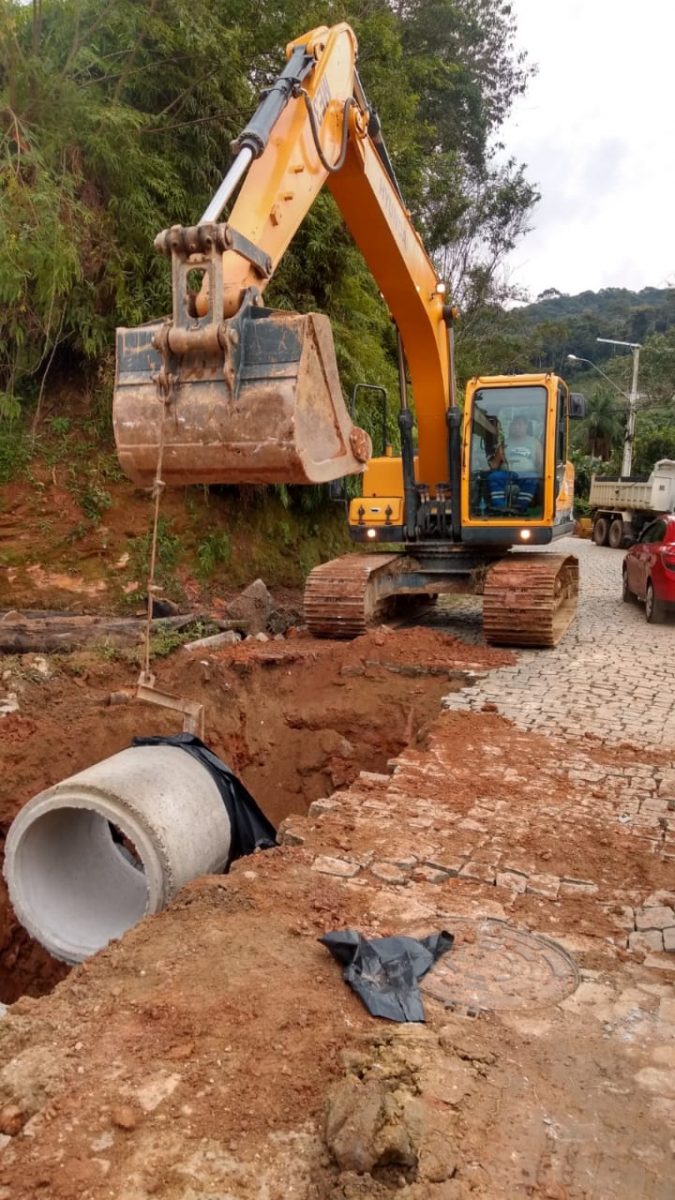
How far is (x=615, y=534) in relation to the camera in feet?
79.3

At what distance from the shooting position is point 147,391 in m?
4.26

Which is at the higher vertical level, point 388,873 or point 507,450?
point 507,450

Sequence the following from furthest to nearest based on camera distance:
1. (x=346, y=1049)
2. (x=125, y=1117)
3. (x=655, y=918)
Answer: (x=655, y=918)
(x=346, y=1049)
(x=125, y=1117)

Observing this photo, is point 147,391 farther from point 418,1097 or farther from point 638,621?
point 638,621

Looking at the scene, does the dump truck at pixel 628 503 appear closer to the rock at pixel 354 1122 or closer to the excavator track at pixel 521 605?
the excavator track at pixel 521 605

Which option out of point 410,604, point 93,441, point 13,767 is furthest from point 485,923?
point 93,441

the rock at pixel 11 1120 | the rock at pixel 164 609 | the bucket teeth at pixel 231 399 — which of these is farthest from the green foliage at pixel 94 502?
the rock at pixel 11 1120

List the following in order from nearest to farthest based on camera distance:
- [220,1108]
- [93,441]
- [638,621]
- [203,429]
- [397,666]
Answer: [220,1108], [203,429], [397,666], [638,621], [93,441]

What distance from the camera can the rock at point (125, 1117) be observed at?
7.81ft

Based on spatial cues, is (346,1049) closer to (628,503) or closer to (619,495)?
(628,503)

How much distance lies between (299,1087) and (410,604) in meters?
9.13

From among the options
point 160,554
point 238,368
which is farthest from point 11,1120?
point 160,554

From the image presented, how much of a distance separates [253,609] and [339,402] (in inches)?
250

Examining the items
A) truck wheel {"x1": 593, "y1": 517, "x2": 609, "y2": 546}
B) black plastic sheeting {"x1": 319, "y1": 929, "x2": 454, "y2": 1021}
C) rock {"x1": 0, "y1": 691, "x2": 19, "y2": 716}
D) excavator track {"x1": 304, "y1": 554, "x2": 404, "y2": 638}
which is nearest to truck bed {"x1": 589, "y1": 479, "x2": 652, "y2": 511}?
truck wheel {"x1": 593, "y1": 517, "x2": 609, "y2": 546}
